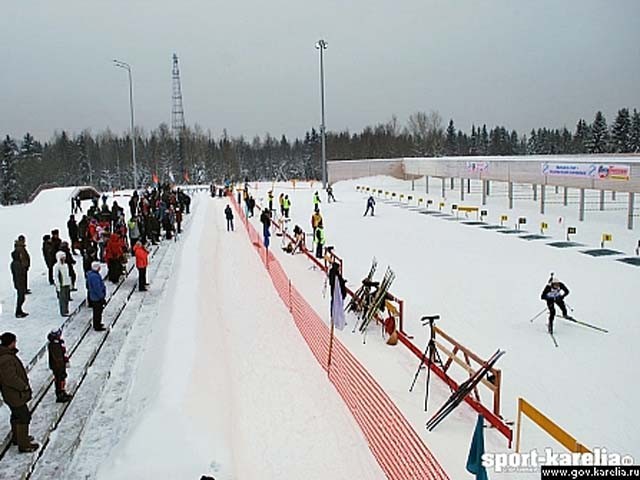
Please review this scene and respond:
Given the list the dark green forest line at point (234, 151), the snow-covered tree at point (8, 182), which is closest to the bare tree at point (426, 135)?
the dark green forest line at point (234, 151)

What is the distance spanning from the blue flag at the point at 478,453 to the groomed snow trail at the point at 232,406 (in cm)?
111

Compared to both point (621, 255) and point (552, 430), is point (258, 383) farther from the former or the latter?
point (621, 255)

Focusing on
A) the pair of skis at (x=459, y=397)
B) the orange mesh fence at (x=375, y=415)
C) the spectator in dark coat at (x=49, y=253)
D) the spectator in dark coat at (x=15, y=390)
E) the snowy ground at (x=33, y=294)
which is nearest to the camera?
the orange mesh fence at (x=375, y=415)

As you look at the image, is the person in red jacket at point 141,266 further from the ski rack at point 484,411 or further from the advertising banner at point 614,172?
the advertising banner at point 614,172

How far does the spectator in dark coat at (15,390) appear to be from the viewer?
22.7 ft

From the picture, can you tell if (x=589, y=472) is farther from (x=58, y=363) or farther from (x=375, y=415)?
(x=58, y=363)

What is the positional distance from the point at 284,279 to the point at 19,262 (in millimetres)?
6932

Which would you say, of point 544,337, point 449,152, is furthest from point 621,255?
point 449,152

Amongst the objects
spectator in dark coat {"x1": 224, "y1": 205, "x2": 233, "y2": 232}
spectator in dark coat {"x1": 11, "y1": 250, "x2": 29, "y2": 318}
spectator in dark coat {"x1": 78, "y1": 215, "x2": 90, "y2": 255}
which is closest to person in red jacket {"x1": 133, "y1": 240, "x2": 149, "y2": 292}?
spectator in dark coat {"x1": 78, "y1": 215, "x2": 90, "y2": 255}

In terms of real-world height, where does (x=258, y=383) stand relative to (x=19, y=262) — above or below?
below

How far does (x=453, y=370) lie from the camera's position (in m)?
10.6

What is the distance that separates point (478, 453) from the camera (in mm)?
6207

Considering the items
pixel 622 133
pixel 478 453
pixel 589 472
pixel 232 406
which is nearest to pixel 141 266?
pixel 232 406

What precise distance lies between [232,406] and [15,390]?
294cm
